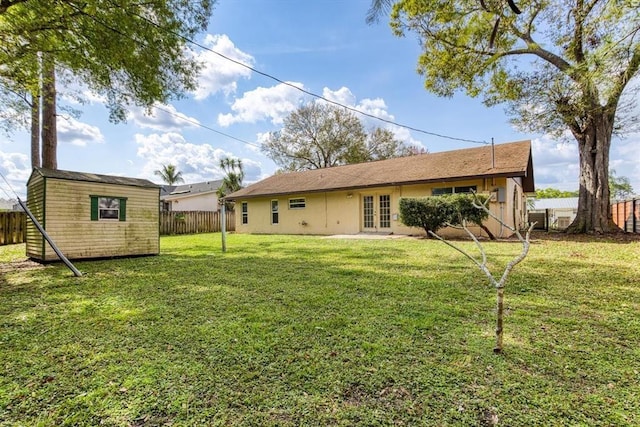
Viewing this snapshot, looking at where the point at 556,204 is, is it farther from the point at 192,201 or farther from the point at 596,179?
the point at 192,201

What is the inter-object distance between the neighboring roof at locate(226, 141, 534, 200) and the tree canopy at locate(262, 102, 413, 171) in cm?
1062

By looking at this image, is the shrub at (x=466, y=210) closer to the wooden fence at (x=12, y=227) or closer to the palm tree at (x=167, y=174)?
the wooden fence at (x=12, y=227)

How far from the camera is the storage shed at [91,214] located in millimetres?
7426

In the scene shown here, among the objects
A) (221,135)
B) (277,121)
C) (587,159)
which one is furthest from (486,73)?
(277,121)

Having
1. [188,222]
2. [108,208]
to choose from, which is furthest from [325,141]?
[108,208]

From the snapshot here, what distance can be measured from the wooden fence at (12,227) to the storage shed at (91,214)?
5291 millimetres

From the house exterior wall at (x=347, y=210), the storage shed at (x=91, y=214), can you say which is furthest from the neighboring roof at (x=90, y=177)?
the house exterior wall at (x=347, y=210)

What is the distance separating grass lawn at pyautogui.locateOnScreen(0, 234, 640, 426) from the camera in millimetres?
1913

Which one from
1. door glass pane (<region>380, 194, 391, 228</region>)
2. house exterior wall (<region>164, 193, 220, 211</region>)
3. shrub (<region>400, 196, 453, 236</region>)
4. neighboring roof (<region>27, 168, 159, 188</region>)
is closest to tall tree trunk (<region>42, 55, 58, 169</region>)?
neighboring roof (<region>27, 168, 159, 188</region>)

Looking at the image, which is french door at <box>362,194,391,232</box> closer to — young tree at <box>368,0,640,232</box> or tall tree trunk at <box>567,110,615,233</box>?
young tree at <box>368,0,640,232</box>

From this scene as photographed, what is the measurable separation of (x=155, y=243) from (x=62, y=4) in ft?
19.3

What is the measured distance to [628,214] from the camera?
44.9ft

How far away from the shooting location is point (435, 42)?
1395 centimetres

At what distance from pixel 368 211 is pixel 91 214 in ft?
35.2
